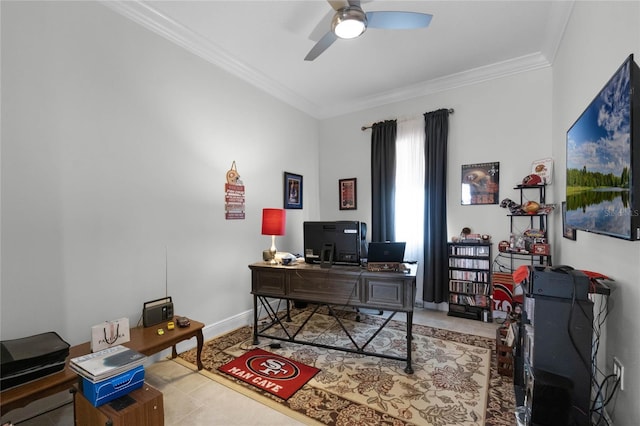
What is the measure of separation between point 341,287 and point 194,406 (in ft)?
4.76

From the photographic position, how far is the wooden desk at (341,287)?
239 centimetres

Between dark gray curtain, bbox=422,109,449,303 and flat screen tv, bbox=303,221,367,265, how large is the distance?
62.8 inches

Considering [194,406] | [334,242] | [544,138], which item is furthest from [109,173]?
[544,138]

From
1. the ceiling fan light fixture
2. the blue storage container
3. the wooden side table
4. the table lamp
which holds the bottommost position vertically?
the wooden side table

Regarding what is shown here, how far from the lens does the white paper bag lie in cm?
198

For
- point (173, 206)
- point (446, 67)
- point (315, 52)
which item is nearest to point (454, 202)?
point (446, 67)

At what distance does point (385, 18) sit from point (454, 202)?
2592 mm

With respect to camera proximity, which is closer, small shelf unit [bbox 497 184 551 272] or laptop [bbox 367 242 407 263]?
laptop [bbox 367 242 407 263]

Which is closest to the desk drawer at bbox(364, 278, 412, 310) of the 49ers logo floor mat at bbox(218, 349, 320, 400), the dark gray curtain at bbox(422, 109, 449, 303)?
the 49ers logo floor mat at bbox(218, 349, 320, 400)

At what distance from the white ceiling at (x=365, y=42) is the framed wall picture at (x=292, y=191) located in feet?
3.96

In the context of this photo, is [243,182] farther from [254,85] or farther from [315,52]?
[315,52]

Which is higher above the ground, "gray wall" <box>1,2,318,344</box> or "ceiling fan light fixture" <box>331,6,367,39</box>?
"ceiling fan light fixture" <box>331,6,367,39</box>

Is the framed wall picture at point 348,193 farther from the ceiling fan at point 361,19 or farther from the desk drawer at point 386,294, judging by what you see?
the ceiling fan at point 361,19

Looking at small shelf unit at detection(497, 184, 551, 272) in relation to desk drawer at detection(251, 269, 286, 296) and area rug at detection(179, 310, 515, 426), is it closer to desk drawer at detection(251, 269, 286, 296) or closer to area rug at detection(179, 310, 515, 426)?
area rug at detection(179, 310, 515, 426)
